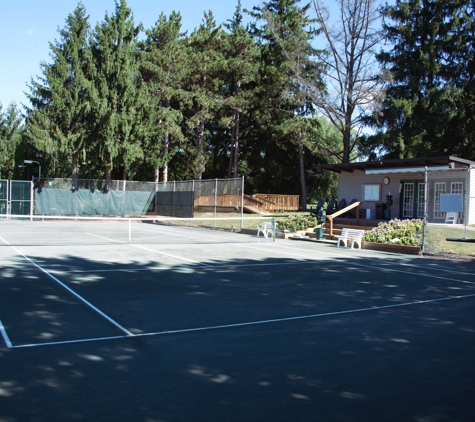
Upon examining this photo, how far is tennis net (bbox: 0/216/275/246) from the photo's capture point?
60.7 ft

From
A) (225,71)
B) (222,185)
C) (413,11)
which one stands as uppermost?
(413,11)

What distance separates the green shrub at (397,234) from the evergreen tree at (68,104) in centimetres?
2855

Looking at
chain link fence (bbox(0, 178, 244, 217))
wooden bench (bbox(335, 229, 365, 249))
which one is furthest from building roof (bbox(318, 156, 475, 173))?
wooden bench (bbox(335, 229, 365, 249))

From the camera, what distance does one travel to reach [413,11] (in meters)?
A: 37.5

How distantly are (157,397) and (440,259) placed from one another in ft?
44.2

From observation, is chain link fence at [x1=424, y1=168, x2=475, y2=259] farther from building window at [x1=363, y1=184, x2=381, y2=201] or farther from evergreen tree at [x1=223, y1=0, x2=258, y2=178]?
evergreen tree at [x1=223, y1=0, x2=258, y2=178]

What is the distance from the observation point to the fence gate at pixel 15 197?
33.3 m

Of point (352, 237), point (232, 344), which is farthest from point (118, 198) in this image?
point (232, 344)

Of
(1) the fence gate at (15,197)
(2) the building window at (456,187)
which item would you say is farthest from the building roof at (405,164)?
(1) the fence gate at (15,197)

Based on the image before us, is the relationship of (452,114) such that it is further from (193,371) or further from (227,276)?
(193,371)

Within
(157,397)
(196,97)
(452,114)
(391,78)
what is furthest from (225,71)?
(157,397)

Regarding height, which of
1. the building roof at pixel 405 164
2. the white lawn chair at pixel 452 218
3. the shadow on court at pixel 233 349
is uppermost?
the building roof at pixel 405 164

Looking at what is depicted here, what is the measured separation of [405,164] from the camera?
25.4 meters

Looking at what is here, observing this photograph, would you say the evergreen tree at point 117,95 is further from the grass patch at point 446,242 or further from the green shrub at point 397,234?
the grass patch at point 446,242
